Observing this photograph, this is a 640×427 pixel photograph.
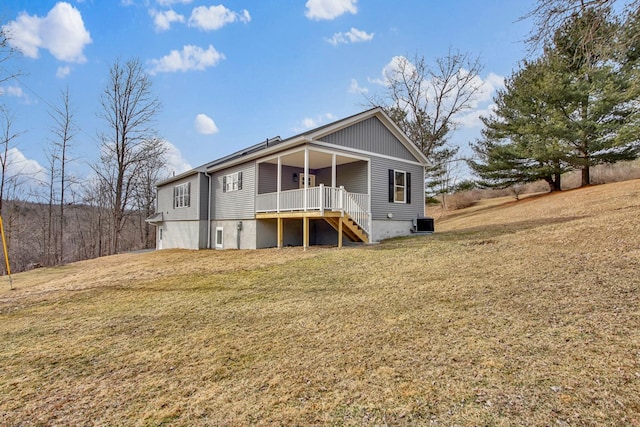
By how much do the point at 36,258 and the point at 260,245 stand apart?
2243 cm

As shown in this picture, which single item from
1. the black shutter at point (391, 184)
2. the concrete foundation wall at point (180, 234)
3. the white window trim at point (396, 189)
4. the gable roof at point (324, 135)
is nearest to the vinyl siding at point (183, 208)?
the concrete foundation wall at point (180, 234)

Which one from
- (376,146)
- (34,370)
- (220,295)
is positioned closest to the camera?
(34,370)

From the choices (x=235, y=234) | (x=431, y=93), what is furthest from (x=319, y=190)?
(x=431, y=93)

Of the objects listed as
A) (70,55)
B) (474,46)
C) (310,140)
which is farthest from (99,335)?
(474,46)

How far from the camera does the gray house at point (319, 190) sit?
11117 mm

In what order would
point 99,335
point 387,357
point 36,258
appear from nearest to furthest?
point 387,357
point 99,335
point 36,258

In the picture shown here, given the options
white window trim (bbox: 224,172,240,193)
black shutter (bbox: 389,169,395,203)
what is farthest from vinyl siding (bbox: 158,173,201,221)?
black shutter (bbox: 389,169,395,203)

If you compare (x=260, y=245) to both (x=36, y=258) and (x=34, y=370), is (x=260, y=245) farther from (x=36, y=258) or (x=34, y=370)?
(x=36, y=258)

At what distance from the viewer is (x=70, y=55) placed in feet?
51.6

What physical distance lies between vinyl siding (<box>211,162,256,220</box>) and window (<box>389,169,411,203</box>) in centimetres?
565

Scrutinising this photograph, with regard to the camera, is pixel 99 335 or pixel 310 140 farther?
pixel 310 140

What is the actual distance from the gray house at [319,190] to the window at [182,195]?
4.51 ft

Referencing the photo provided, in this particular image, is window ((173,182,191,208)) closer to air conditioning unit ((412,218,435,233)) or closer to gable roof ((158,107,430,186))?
gable roof ((158,107,430,186))

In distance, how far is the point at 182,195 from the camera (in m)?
18.2
